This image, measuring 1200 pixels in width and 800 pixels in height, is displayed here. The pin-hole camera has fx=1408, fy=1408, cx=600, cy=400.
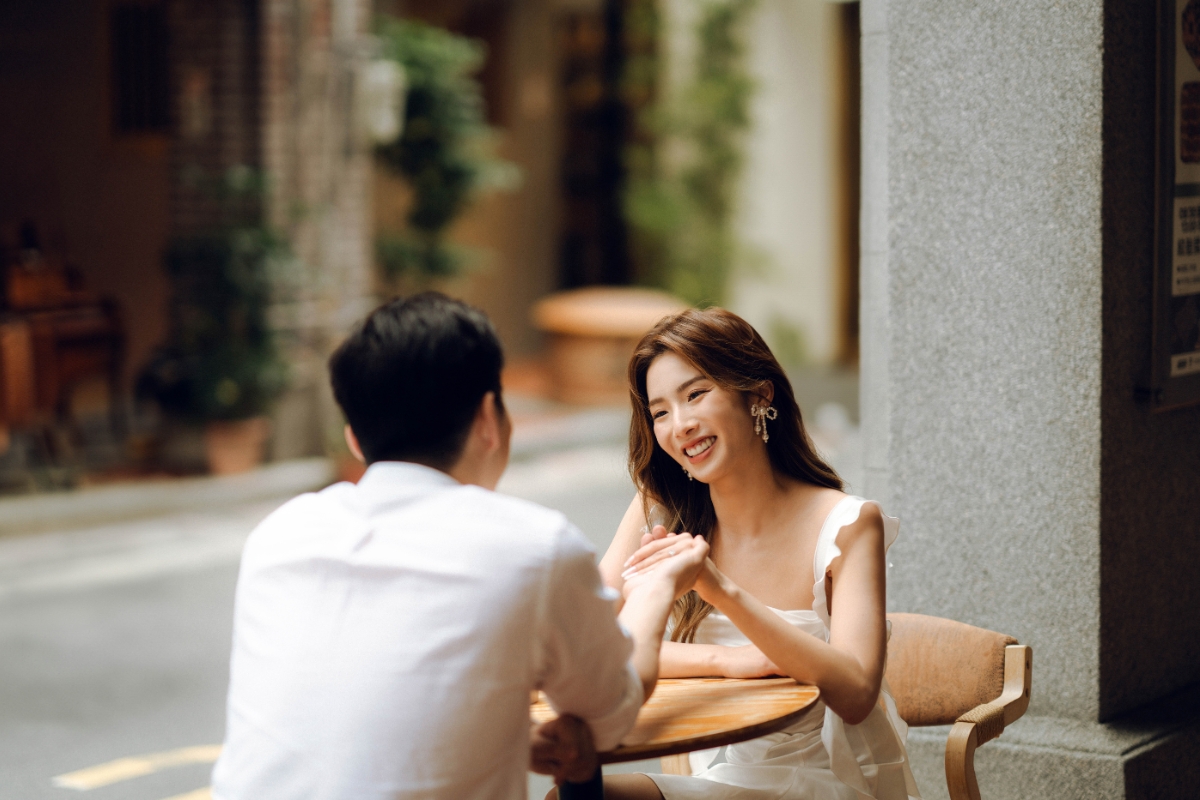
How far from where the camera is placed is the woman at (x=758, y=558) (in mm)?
2361

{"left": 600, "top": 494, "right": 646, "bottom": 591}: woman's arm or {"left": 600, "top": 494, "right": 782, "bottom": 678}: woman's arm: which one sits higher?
{"left": 600, "top": 494, "right": 646, "bottom": 591}: woman's arm


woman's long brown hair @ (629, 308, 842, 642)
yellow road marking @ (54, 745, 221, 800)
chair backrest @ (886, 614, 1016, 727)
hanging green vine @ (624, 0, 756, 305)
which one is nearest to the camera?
woman's long brown hair @ (629, 308, 842, 642)

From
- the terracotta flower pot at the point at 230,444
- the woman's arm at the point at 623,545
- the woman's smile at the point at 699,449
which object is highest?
the woman's smile at the point at 699,449

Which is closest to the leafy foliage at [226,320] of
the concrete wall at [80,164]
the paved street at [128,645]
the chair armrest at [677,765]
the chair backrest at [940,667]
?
the paved street at [128,645]

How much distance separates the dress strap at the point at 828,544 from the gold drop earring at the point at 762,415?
20 centimetres

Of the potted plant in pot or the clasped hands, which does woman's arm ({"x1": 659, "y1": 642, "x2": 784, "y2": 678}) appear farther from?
the potted plant in pot

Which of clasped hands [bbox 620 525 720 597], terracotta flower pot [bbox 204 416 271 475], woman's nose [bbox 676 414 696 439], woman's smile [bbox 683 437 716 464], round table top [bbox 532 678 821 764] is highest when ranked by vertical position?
woman's nose [bbox 676 414 696 439]

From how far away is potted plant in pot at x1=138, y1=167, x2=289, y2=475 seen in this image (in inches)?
340

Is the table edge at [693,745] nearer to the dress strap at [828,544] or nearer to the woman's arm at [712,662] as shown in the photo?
the woman's arm at [712,662]

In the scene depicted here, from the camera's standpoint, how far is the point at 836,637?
94.1 inches

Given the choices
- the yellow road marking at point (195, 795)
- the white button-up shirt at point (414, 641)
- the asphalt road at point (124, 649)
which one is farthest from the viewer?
the asphalt road at point (124, 649)

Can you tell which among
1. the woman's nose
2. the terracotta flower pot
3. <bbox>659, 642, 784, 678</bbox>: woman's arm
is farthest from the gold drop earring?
the terracotta flower pot

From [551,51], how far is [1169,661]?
11.9 m

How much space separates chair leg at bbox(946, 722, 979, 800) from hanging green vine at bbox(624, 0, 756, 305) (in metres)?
11.3
